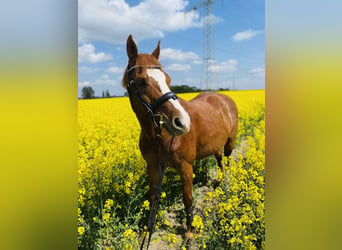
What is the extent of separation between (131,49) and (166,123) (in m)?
0.69

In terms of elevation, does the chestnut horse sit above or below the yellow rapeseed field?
above

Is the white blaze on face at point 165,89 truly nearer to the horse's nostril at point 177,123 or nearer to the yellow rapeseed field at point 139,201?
the horse's nostril at point 177,123

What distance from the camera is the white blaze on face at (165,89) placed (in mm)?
1513

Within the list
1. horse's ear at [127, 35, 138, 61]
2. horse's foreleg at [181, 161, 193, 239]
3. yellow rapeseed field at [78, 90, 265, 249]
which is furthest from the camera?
horse's foreleg at [181, 161, 193, 239]

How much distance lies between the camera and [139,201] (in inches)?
93.8

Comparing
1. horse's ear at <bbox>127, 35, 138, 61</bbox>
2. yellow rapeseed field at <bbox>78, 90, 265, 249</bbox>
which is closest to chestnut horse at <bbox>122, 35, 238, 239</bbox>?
horse's ear at <bbox>127, 35, 138, 61</bbox>

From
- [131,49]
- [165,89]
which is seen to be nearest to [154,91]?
[165,89]

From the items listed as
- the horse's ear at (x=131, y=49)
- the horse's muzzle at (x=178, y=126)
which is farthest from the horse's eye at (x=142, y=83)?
the horse's muzzle at (x=178, y=126)

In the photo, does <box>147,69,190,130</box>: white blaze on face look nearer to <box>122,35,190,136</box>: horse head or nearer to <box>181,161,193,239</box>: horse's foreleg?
<box>122,35,190,136</box>: horse head

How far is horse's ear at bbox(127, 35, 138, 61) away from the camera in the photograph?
164 centimetres

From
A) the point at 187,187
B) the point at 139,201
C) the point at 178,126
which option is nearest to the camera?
the point at 178,126

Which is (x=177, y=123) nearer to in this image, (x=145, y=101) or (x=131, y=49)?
(x=145, y=101)
